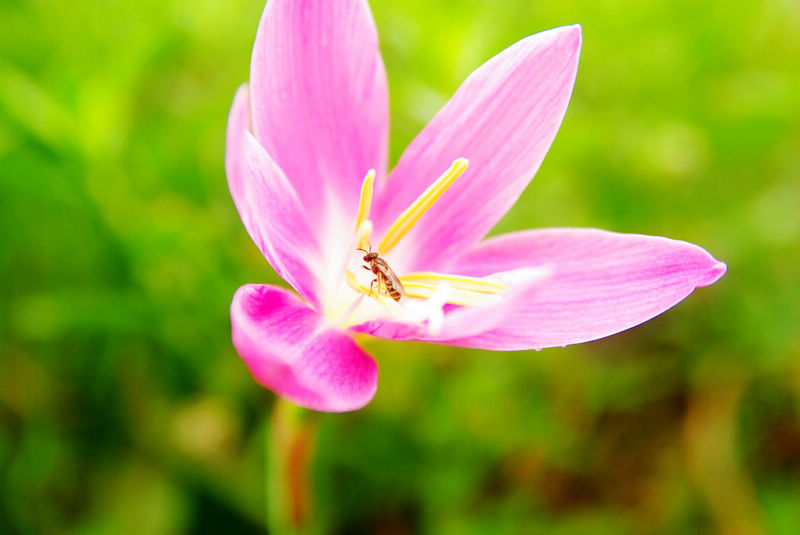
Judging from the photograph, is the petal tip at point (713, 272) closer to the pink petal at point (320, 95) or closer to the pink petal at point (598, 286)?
the pink petal at point (598, 286)

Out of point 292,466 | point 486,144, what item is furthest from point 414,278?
point 292,466

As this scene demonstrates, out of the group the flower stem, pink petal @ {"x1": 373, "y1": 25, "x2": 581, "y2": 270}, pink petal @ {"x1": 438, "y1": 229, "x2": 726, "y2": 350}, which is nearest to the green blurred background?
the flower stem

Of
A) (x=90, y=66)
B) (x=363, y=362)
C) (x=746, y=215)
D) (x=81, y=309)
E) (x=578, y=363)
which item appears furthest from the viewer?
(x=746, y=215)

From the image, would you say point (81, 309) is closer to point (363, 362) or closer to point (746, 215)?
point (363, 362)

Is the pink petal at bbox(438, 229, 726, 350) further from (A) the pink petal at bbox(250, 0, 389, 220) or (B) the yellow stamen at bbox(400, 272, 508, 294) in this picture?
(A) the pink petal at bbox(250, 0, 389, 220)

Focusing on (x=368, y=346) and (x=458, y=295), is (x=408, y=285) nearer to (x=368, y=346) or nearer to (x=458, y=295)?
(x=458, y=295)

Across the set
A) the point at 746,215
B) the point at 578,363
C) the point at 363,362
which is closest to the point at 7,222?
the point at 363,362

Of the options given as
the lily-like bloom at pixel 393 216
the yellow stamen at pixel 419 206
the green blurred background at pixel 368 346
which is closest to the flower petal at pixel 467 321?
the lily-like bloom at pixel 393 216
